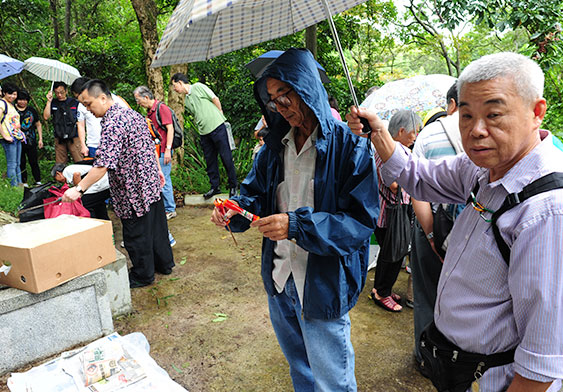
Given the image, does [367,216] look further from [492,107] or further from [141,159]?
[141,159]

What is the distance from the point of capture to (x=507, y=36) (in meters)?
11.5

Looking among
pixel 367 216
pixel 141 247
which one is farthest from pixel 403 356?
pixel 141 247

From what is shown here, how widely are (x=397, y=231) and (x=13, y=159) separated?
752cm

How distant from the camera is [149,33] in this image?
683cm

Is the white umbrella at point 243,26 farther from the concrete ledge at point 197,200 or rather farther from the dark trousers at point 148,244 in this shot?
the concrete ledge at point 197,200

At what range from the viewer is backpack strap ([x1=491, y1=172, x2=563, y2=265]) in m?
1.04

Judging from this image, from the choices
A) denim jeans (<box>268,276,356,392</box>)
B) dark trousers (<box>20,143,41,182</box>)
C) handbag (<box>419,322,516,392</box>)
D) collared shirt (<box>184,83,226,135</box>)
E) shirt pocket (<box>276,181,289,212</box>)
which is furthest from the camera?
dark trousers (<box>20,143,41,182</box>)

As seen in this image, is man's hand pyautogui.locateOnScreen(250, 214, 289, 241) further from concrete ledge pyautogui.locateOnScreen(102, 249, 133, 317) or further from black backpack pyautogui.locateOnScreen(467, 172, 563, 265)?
concrete ledge pyautogui.locateOnScreen(102, 249, 133, 317)

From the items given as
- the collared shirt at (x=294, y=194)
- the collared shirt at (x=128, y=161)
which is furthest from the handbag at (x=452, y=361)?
the collared shirt at (x=128, y=161)

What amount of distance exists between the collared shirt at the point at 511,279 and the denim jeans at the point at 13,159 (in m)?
8.15

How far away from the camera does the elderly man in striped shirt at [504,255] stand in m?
1.00

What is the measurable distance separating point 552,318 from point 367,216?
2.47 ft

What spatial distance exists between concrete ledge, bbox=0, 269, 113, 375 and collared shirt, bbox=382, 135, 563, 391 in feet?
8.35

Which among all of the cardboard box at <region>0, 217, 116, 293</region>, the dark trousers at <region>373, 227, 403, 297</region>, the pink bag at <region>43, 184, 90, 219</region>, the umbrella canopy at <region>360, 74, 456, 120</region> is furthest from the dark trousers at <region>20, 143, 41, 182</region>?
the dark trousers at <region>373, 227, 403, 297</region>
